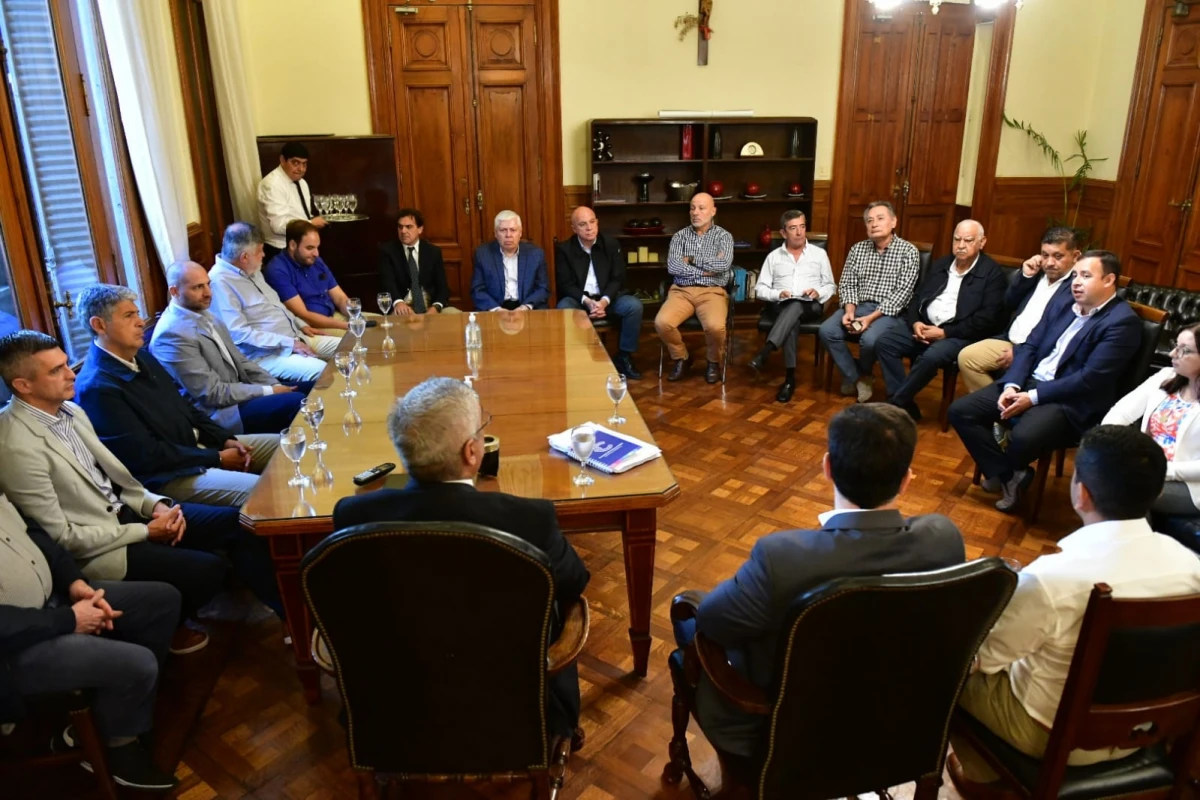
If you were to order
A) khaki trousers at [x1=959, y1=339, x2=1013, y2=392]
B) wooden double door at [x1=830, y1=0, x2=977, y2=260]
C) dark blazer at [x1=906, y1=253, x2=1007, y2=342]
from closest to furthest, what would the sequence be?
khaki trousers at [x1=959, y1=339, x2=1013, y2=392]
dark blazer at [x1=906, y1=253, x2=1007, y2=342]
wooden double door at [x1=830, y1=0, x2=977, y2=260]

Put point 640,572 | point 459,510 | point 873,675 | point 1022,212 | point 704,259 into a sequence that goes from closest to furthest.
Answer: point 873,675
point 459,510
point 640,572
point 704,259
point 1022,212

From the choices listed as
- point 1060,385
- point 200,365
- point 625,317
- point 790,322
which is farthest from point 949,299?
point 200,365

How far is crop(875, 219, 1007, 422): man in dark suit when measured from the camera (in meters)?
4.50

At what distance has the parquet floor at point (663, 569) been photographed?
2.17 metres

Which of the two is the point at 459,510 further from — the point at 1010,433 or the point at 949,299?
the point at 949,299

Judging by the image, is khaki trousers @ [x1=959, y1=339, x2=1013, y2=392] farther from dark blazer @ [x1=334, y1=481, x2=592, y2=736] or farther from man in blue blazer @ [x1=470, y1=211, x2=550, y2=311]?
dark blazer @ [x1=334, y1=481, x2=592, y2=736]

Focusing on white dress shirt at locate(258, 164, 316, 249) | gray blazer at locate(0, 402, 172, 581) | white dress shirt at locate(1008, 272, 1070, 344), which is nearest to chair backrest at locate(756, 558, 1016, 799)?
gray blazer at locate(0, 402, 172, 581)

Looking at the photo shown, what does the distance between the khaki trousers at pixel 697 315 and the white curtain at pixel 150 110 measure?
277cm

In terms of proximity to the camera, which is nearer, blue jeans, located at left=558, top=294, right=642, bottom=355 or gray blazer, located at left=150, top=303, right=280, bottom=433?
gray blazer, located at left=150, top=303, right=280, bottom=433

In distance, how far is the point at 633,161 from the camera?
6117 mm

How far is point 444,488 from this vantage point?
1.66 meters

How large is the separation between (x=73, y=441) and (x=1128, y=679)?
2647 millimetres

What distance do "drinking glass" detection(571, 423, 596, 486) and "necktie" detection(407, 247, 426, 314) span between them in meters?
3.34

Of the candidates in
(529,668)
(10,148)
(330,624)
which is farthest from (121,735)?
(10,148)
